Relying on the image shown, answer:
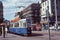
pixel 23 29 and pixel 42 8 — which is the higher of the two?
pixel 42 8

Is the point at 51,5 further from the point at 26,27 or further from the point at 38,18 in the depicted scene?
the point at 26,27

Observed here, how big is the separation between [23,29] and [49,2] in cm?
5850

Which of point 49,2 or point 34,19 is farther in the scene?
point 34,19

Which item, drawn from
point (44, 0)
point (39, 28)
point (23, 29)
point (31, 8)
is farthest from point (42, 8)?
point (23, 29)

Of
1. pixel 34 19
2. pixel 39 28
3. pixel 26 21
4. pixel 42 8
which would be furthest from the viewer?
pixel 34 19

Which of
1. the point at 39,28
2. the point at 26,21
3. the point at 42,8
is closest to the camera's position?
the point at 26,21

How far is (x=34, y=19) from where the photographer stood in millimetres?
112938

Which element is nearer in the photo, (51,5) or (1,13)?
(51,5)

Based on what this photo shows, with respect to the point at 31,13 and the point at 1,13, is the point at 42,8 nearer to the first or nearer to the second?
the point at 31,13

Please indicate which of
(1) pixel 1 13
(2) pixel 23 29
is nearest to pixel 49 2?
(1) pixel 1 13

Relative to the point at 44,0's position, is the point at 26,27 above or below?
below

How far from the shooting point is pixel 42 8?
104m

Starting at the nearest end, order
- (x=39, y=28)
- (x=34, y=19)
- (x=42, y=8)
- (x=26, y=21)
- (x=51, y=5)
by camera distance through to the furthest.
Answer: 1. (x=26, y=21)
2. (x=39, y=28)
3. (x=51, y=5)
4. (x=42, y=8)
5. (x=34, y=19)

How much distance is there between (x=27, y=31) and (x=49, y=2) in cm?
5854
